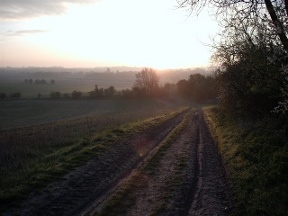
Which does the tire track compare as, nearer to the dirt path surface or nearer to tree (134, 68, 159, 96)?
→ the dirt path surface

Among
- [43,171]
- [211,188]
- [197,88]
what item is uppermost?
[197,88]

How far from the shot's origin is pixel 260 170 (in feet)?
45.5

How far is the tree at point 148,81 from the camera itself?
118725 millimetres

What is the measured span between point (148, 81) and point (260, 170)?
358ft

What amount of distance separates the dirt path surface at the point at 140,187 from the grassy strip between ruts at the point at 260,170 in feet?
1.93

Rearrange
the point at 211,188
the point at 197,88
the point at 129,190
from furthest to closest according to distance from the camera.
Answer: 1. the point at 197,88
2. the point at 211,188
3. the point at 129,190

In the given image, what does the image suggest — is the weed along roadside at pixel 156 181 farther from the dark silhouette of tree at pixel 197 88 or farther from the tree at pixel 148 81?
the tree at pixel 148 81

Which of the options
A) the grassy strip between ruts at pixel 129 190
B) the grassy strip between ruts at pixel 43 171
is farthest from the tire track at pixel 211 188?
the grassy strip between ruts at pixel 43 171

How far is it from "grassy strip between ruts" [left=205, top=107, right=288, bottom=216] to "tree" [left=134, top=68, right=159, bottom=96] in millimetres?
97215

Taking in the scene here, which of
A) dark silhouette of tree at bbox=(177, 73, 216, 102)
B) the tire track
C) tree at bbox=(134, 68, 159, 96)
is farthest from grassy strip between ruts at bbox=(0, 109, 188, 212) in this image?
tree at bbox=(134, 68, 159, 96)

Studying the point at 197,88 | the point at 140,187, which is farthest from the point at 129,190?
the point at 197,88

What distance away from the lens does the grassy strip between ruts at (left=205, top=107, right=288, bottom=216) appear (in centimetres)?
1072

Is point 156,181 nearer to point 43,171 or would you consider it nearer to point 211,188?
point 211,188

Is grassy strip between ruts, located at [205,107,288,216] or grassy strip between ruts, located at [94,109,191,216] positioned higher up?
grassy strip between ruts, located at [205,107,288,216]
